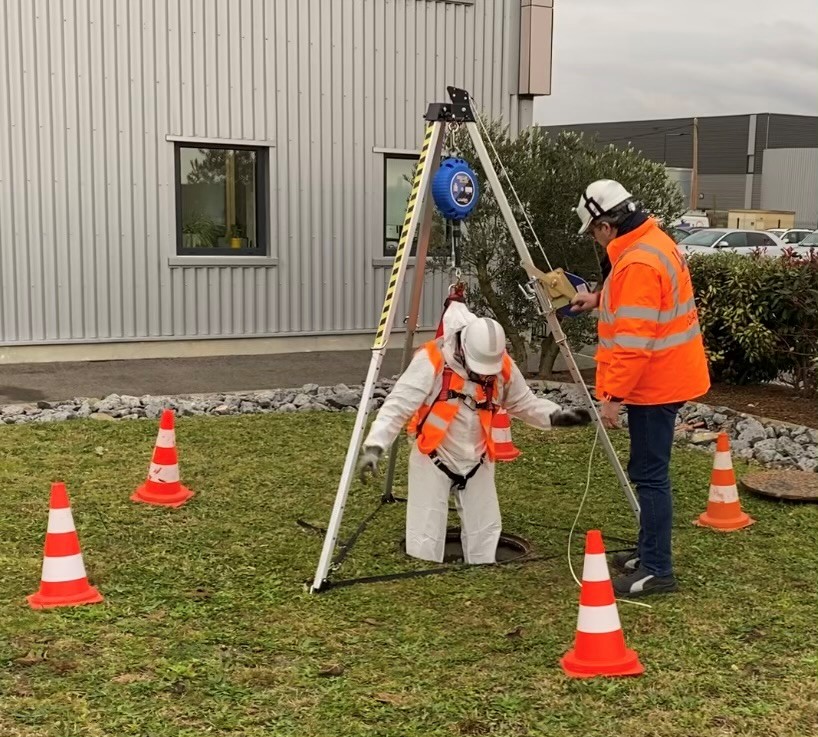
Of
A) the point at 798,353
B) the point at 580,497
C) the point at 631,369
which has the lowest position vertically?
the point at 580,497

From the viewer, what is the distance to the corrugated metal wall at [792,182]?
185ft

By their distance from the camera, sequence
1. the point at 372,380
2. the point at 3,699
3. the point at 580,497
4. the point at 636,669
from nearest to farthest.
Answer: the point at 3,699 → the point at 636,669 → the point at 372,380 → the point at 580,497

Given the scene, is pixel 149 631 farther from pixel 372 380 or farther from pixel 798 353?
pixel 798 353

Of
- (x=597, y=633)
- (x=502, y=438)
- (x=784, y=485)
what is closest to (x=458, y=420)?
(x=597, y=633)

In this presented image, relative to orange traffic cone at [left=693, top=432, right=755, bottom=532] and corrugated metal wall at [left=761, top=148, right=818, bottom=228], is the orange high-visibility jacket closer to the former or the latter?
orange traffic cone at [left=693, top=432, right=755, bottom=532]

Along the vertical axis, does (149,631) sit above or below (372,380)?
below

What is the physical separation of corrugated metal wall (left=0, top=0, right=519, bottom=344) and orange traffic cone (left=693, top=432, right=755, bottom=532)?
25.4ft

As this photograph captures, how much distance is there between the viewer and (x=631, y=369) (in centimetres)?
457

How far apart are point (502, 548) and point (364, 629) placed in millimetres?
1528

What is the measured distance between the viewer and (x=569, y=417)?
5.37 metres

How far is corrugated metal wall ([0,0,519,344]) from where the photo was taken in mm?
11383

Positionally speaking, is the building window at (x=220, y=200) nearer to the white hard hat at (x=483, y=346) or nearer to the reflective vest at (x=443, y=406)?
the reflective vest at (x=443, y=406)

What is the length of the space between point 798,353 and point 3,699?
786cm

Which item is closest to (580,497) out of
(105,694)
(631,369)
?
(631,369)
